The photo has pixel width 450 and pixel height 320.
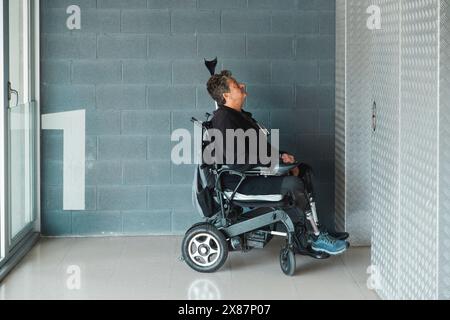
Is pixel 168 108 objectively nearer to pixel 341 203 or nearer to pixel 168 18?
pixel 168 18

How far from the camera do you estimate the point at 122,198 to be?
679 centimetres

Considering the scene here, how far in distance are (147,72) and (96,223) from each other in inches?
48.8

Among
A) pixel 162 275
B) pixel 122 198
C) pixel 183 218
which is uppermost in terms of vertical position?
pixel 122 198

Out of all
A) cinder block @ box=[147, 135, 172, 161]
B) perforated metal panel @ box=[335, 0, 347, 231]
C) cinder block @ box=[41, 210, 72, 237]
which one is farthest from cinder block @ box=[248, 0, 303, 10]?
cinder block @ box=[41, 210, 72, 237]

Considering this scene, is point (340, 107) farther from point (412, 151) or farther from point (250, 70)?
point (412, 151)

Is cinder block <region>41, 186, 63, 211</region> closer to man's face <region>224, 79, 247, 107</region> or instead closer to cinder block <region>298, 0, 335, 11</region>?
man's face <region>224, 79, 247, 107</region>

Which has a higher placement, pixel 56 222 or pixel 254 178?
pixel 254 178

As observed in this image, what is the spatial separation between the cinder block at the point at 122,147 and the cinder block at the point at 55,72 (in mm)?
553

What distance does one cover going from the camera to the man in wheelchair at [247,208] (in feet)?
18.6

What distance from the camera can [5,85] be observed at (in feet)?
18.7

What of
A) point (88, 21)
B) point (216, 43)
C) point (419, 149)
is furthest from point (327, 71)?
point (419, 149)

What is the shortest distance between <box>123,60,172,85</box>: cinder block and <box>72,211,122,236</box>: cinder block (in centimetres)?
105

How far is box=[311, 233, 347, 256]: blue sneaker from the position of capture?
5.64m

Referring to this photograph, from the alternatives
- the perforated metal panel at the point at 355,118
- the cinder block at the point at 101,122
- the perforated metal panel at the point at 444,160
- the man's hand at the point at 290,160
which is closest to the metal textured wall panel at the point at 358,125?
the perforated metal panel at the point at 355,118
